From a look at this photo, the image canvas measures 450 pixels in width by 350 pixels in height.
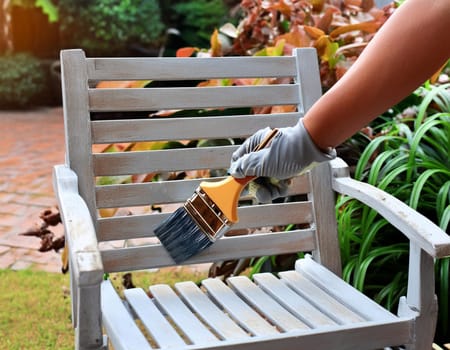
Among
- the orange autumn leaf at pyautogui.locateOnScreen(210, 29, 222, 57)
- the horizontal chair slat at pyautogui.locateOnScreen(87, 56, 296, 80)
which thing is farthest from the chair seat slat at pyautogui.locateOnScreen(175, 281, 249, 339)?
the orange autumn leaf at pyautogui.locateOnScreen(210, 29, 222, 57)

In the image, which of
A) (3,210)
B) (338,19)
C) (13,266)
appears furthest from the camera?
(3,210)

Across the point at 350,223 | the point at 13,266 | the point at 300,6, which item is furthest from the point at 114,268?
the point at 13,266

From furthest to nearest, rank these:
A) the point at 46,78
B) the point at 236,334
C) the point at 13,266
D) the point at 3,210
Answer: the point at 46,78, the point at 3,210, the point at 13,266, the point at 236,334

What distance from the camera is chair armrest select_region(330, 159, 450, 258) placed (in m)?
1.34

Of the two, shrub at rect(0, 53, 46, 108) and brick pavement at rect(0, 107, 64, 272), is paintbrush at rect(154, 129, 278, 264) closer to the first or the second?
brick pavement at rect(0, 107, 64, 272)

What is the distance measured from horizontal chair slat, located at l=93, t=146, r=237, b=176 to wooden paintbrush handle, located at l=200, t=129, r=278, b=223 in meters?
0.32

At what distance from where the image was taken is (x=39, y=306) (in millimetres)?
2904

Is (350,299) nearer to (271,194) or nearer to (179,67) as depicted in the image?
(271,194)

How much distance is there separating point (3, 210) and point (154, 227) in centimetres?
→ 286

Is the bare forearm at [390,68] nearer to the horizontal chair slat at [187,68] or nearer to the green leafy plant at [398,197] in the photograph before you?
the horizontal chair slat at [187,68]

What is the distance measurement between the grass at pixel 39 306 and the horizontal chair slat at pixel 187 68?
124cm

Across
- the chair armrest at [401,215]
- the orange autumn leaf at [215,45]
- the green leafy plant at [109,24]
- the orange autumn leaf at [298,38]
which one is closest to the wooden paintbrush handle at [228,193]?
the chair armrest at [401,215]

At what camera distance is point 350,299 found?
158 cm

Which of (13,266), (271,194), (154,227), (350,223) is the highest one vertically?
(271,194)
